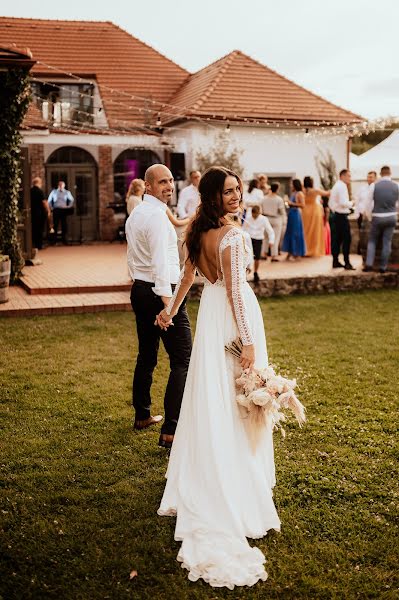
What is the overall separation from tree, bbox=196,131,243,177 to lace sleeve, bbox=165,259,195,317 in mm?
15614

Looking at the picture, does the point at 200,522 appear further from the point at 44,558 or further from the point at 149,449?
the point at 149,449

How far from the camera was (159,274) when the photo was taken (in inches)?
183

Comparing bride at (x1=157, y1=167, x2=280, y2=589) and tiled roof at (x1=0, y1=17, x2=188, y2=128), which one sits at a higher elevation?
tiled roof at (x1=0, y1=17, x2=188, y2=128)

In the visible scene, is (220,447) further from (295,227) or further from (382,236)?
(295,227)

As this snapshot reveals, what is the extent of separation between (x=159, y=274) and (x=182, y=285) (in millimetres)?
563

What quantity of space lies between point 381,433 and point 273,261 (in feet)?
32.5

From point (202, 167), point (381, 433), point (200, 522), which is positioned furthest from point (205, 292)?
point (202, 167)

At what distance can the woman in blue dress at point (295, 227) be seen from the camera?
14.3 m

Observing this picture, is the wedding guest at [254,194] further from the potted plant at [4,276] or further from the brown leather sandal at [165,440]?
the brown leather sandal at [165,440]

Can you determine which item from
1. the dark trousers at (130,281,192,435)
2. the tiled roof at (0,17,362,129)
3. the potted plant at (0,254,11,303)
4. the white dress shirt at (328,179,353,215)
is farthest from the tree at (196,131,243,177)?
the dark trousers at (130,281,192,435)

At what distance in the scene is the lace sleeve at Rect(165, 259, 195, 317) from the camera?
3.96 metres

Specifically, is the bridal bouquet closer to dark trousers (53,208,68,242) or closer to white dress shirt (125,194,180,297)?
white dress shirt (125,194,180,297)

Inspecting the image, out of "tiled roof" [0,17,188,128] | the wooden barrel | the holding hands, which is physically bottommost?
the wooden barrel

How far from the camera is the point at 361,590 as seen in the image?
3051 mm
